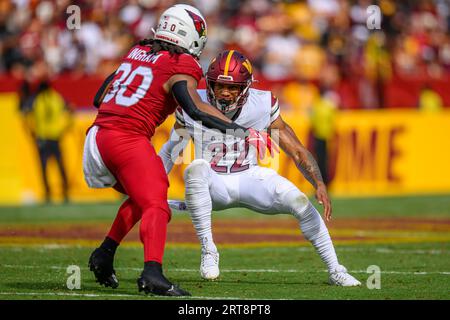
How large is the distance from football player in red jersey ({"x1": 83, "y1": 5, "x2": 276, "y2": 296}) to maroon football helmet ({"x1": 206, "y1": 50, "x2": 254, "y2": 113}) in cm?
35

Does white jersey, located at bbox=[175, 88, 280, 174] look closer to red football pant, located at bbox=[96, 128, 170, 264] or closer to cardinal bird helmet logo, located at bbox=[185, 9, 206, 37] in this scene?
cardinal bird helmet logo, located at bbox=[185, 9, 206, 37]

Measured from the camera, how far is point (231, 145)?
787cm

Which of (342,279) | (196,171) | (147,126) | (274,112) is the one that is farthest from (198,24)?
(342,279)

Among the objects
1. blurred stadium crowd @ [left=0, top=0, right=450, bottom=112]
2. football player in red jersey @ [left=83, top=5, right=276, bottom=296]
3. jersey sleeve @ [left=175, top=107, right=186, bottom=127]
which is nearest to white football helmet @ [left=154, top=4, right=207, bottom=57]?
football player in red jersey @ [left=83, top=5, right=276, bottom=296]

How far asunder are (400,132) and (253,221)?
5.26m

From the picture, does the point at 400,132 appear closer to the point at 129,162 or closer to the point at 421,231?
the point at 421,231

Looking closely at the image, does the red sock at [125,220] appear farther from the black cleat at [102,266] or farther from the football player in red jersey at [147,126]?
the black cleat at [102,266]

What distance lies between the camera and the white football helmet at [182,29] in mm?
7148

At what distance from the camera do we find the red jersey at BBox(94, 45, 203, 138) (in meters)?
6.84

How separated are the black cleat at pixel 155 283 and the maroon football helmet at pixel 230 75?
5.76ft

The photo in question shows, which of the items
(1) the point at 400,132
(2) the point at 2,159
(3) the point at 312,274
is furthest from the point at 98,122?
(1) the point at 400,132

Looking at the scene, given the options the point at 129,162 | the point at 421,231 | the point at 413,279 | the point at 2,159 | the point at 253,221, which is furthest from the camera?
the point at 2,159

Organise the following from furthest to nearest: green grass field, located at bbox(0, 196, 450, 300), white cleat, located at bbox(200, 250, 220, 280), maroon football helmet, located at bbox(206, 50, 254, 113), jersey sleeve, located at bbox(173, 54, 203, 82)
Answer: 1. white cleat, located at bbox(200, 250, 220, 280)
2. maroon football helmet, located at bbox(206, 50, 254, 113)
3. green grass field, located at bbox(0, 196, 450, 300)
4. jersey sleeve, located at bbox(173, 54, 203, 82)

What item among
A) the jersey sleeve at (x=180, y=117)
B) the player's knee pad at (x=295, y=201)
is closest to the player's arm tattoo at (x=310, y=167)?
the player's knee pad at (x=295, y=201)
